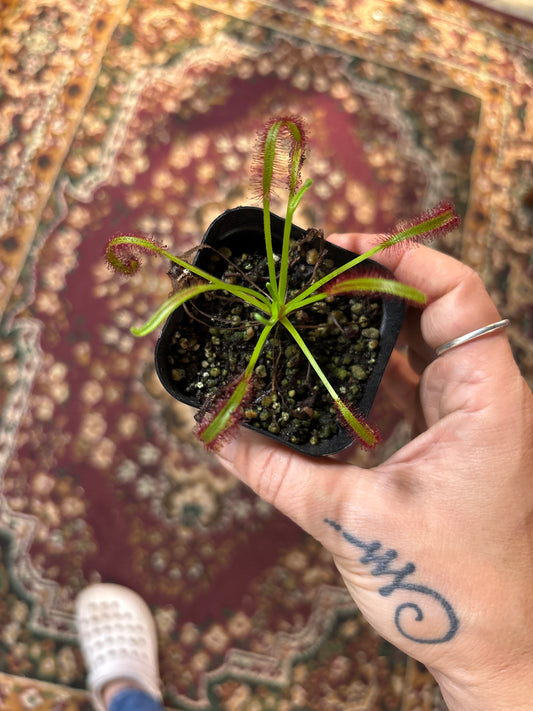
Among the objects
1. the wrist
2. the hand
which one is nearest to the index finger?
the hand

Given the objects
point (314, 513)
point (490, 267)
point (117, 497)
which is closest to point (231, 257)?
point (314, 513)

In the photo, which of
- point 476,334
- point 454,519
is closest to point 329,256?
point 476,334

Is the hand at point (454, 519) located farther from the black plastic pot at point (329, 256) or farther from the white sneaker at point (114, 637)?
the white sneaker at point (114, 637)

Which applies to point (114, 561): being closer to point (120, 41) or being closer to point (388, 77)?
point (120, 41)

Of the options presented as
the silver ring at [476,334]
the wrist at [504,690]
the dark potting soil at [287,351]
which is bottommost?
the wrist at [504,690]

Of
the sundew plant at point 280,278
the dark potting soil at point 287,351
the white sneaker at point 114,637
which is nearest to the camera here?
the sundew plant at point 280,278

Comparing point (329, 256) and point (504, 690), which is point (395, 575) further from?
point (329, 256)

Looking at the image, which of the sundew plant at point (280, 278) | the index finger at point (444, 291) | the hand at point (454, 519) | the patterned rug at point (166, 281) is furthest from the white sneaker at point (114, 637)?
the index finger at point (444, 291)
